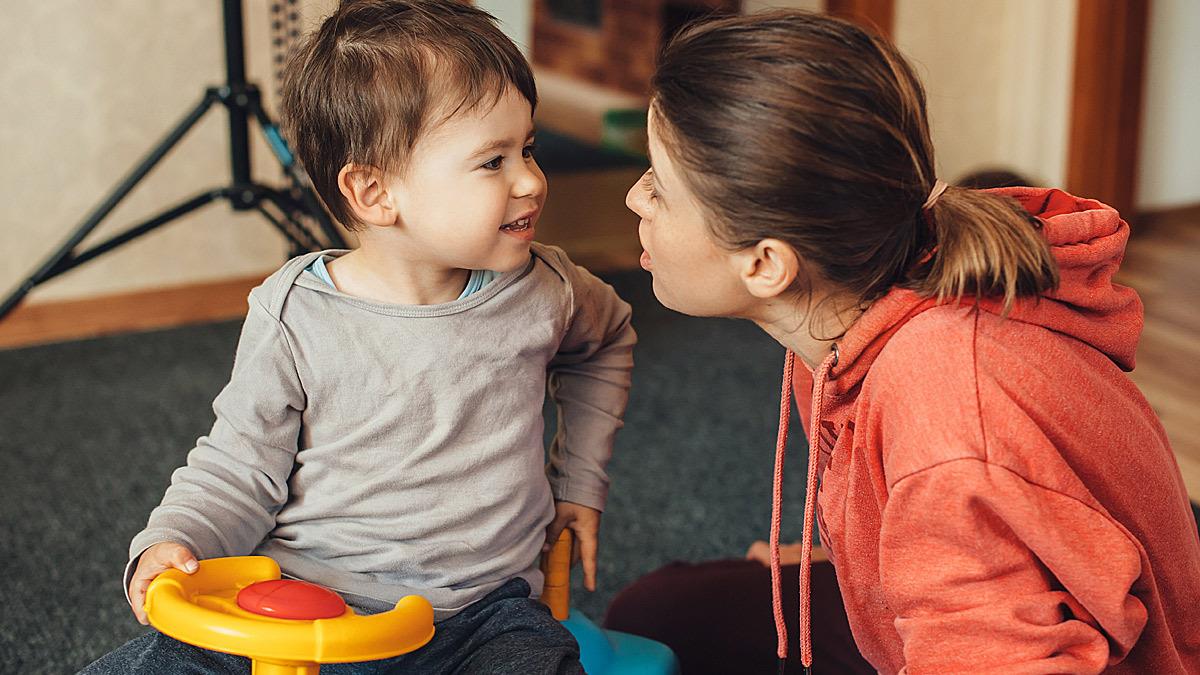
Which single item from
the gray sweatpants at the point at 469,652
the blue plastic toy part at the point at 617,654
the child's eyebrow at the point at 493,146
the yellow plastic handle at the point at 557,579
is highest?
the child's eyebrow at the point at 493,146

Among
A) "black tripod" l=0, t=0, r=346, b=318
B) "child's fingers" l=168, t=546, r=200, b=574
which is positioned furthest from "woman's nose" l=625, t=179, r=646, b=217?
"black tripod" l=0, t=0, r=346, b=318

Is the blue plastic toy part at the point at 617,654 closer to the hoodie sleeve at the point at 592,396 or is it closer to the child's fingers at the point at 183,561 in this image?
the hoodie sleeve at the point at 592,396

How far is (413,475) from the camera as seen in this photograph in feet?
3.07

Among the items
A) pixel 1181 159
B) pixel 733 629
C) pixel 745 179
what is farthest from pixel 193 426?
pixel 1181 159

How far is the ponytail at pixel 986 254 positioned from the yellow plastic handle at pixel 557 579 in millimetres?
385

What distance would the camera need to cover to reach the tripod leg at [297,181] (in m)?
1.52

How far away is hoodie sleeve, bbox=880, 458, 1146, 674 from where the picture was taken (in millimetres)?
722

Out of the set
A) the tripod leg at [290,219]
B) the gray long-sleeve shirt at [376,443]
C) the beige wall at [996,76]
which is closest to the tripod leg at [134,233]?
the tripod leg at [290,219]

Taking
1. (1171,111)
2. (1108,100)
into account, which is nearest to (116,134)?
(1108,100)

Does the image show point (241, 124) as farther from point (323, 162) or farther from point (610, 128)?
point (610, 128)

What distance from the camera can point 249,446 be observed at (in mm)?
923

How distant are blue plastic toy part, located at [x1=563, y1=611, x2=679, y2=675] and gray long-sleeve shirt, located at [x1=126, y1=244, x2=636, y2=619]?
9cm

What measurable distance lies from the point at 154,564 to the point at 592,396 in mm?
377

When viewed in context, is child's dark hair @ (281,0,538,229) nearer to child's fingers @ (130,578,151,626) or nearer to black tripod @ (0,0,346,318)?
child's fingers @ (130,578,151,626)
